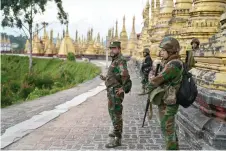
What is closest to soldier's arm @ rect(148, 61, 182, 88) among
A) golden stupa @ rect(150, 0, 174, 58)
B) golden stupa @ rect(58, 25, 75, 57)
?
golden stupa @ rect(150, 0, 174, 58)

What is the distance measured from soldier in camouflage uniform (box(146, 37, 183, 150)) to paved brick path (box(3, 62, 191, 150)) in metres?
1.02

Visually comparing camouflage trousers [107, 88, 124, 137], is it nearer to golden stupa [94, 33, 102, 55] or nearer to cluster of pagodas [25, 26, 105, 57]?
cluster of pagodas [25, 26, 105, 57]

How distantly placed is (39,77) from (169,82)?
54.4ft

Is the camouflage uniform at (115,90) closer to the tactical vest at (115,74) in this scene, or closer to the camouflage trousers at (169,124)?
the tactical vest at (115,74)

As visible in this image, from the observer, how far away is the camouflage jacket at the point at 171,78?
12.5ft

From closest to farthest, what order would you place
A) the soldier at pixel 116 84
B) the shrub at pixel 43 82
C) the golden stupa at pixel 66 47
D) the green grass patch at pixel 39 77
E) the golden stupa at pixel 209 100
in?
the golden stupa at pixel 209 100
the soldier at pixel 116 84
the green grass patch at pixel 39 77
the shrub at pixel 43 82
the golden stupa at pixel 66 47

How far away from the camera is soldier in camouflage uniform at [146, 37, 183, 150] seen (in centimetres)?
382

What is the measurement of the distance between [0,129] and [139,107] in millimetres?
3995

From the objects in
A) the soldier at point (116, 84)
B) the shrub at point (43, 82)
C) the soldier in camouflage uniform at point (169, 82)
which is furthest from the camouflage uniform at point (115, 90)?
the shrub at point (43, 82)

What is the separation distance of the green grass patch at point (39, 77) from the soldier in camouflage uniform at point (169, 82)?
7613 mm

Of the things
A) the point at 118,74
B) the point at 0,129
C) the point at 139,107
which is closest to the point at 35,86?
the point at 139,107

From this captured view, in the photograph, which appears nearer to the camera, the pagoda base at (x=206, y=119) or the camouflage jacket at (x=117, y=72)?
the pagoda base at (x=206, y=119)

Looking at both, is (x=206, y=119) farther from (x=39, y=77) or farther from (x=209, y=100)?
(x=39, y=77)

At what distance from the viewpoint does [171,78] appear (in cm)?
384
